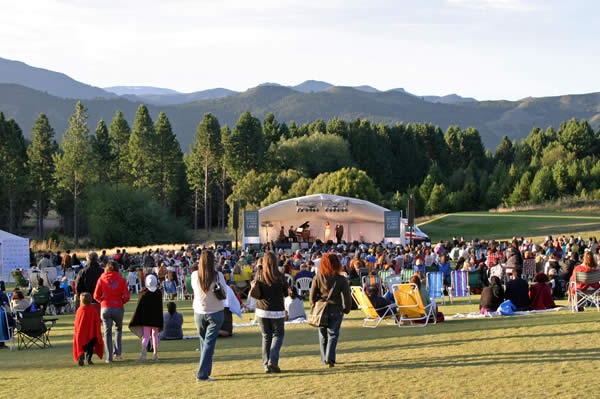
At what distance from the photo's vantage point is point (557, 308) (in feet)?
35.3

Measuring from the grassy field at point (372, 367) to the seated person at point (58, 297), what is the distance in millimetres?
4289

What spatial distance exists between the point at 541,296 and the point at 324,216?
68.7 ft

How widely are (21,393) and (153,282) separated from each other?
68.7 inches

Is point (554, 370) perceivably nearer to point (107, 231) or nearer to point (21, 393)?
point (21, 393)

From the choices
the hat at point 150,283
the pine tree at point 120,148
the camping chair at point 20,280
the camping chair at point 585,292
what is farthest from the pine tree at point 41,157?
the camping chair at point 585,292

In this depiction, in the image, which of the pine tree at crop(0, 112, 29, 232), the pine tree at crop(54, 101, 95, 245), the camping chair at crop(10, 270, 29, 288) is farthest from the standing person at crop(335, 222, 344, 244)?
the pine tree at crop(0, 112, 29, 232)

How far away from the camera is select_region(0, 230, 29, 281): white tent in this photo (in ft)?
74.3

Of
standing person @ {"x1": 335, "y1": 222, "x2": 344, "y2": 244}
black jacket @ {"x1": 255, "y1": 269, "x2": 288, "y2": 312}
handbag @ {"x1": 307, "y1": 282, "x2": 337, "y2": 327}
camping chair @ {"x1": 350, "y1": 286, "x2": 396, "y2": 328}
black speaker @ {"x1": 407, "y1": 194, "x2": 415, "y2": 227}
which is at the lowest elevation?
camping chair @ {"x1": 350, "y1": 286, "x2": 396, "y2": 328}

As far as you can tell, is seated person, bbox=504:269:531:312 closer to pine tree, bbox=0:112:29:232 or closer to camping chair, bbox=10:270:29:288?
camping chair, bbox=10:270:29:288

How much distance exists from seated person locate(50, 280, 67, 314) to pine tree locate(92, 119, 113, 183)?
152 feet

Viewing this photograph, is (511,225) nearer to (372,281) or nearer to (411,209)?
(411,209)

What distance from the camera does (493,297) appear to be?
10.6 m

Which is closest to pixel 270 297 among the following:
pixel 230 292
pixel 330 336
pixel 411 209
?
pixel 330 336

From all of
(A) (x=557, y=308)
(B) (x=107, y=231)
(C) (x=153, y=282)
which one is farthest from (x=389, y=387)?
(B) (x=107, y=231)
